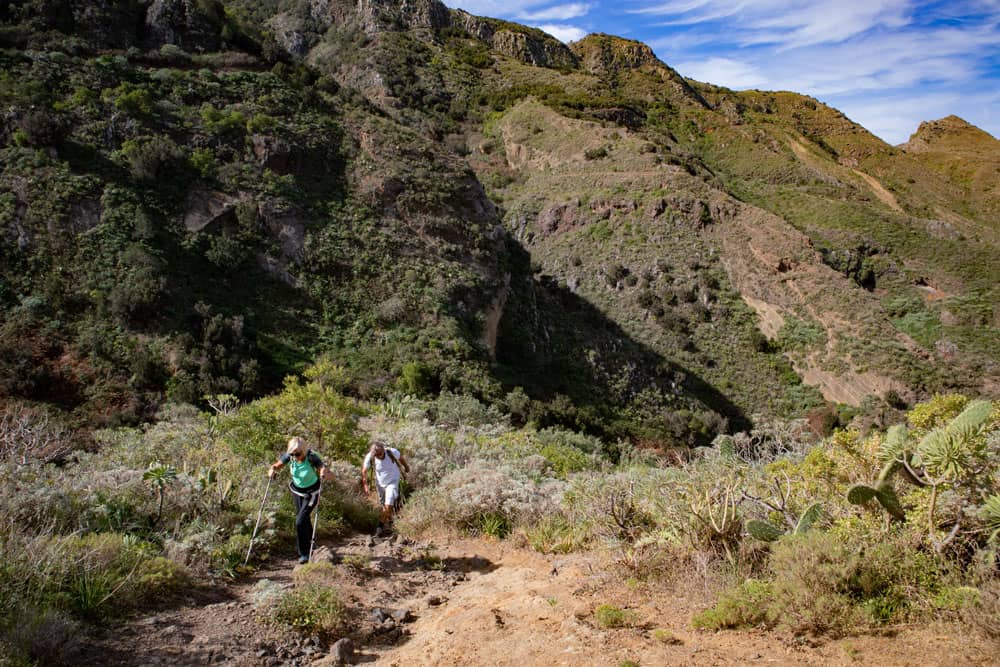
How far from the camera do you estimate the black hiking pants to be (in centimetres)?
541

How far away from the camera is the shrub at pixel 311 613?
411 cm

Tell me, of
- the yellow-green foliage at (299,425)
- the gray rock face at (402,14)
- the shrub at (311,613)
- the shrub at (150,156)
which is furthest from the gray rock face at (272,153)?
the gray rock face at (402,14)

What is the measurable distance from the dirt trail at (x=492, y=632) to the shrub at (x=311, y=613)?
11 centimetres

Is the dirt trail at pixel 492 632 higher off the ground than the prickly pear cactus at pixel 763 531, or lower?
lower

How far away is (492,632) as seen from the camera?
13.1 feet

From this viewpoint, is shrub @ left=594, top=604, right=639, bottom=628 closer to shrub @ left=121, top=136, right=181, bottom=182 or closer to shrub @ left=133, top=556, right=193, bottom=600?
shrub @ left=133, top=556, right=193, bottom=600

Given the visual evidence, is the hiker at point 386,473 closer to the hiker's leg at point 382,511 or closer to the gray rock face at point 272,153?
the hiker's leg at point 382,511

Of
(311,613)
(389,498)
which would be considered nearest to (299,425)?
(389,498)

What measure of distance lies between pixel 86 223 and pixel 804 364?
29.3m

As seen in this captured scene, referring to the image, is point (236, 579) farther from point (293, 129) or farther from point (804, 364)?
point (804, 364)

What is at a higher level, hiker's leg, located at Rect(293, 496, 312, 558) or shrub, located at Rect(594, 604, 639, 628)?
shrub, located at Rect(594, 604, 639, 628)

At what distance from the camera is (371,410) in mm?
12484

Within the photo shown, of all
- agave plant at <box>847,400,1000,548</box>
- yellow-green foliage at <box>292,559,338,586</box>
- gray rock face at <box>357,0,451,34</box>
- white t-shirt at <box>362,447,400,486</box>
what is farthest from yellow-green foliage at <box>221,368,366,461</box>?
gray rock face at <box>357,0,451,34</box>

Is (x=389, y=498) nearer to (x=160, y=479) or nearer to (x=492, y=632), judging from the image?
(x=160, y=479)
